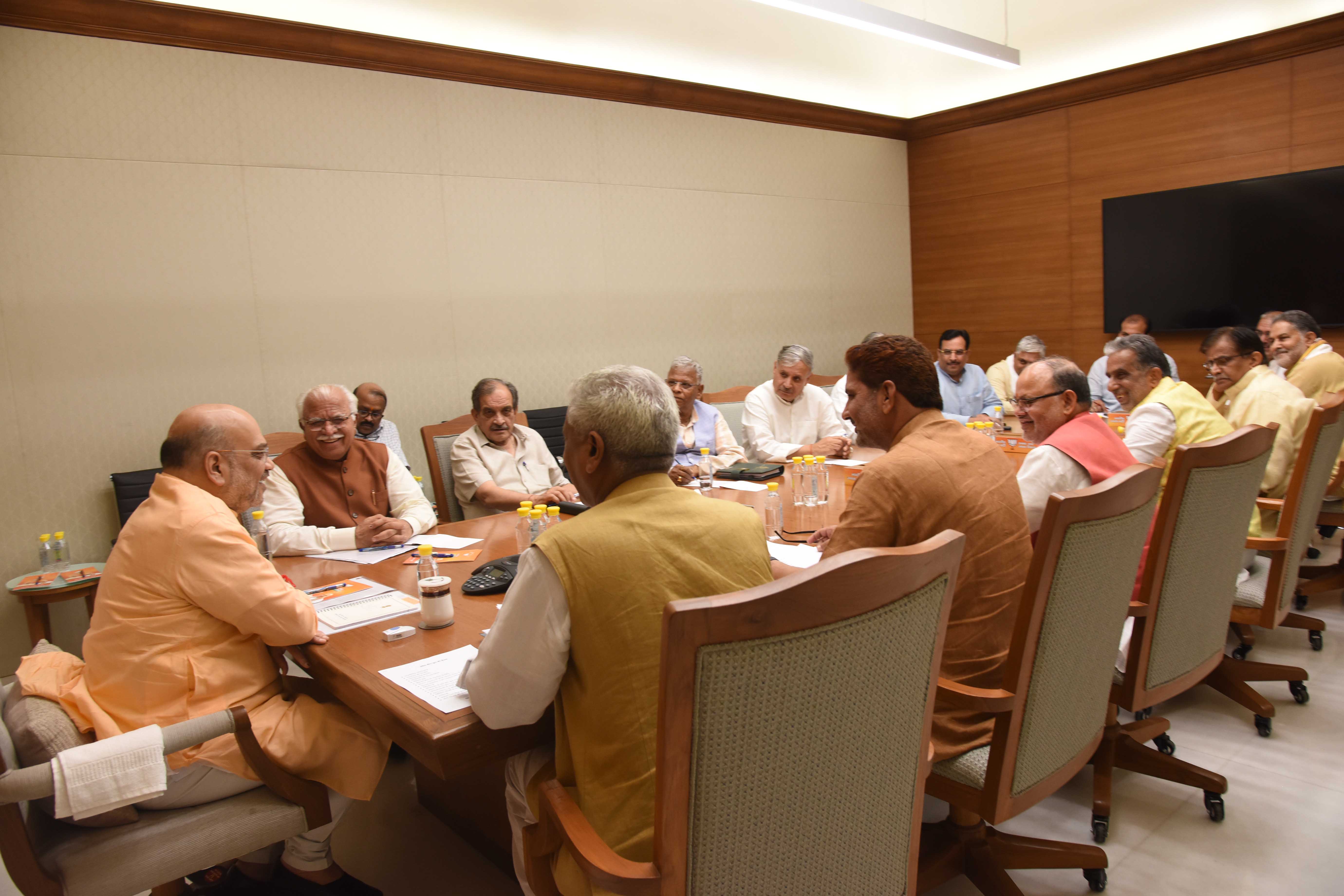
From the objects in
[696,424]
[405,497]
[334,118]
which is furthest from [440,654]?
[334,118]

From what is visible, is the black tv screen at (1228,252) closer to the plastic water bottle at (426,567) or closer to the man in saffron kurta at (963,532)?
the man in saffron kurta at (963,532)

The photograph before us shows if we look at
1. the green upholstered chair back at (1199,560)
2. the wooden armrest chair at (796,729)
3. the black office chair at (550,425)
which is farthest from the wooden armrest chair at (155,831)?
the black office chair at (550,425)

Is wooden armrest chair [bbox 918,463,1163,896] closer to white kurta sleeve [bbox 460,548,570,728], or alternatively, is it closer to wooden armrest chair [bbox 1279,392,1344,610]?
white kurta sleeve [bbox 460,548,570,728]

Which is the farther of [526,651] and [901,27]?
[901,27]

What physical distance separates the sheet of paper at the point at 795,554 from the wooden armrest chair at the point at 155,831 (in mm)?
1274

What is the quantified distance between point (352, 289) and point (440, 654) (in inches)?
142

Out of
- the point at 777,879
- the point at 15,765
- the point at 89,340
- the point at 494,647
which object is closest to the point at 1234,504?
the point at 777,879

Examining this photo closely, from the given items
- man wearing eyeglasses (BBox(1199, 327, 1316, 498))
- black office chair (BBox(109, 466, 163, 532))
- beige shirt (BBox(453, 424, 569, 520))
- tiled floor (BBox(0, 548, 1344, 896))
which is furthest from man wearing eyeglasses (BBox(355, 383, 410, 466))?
man wearing eyeglasses (BBox(1199, 327, 1316, 498))

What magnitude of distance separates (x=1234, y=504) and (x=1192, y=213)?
5099 mm

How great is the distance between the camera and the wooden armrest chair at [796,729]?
109 cm

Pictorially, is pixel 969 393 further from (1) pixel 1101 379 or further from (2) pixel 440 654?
(2) pixel 440 654

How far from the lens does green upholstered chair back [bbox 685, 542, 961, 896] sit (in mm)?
1119

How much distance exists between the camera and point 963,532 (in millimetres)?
1830

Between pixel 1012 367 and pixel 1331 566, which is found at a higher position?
pixel 1012 367
